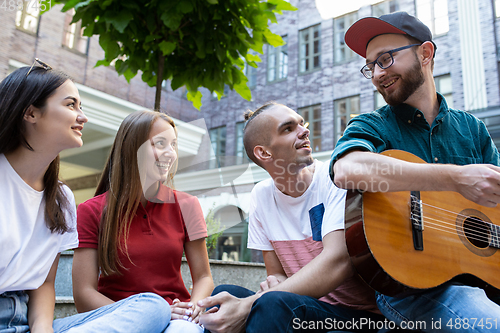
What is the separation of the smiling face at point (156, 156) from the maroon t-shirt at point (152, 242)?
126 millimetres

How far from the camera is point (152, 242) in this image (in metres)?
2.05

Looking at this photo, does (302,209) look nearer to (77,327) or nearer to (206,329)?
(206,329)

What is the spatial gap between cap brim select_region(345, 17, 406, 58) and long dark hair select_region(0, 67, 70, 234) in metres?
1.40

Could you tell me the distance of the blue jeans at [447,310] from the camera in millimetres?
1314

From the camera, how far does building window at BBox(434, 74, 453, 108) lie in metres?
11.2

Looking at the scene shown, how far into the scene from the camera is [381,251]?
1.44 meters

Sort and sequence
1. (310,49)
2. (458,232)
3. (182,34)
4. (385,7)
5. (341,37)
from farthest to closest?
1. (310,49)
2. (341,37)
3. (385,7)
4. (182,34)
5. (458,232)

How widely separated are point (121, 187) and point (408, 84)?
1.56 metres

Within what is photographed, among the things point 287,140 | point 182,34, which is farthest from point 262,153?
point 182,34

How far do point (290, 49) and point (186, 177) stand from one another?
13601 mm

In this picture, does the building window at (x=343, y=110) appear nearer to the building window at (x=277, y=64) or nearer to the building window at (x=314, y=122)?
the building window at (x=314, y=122)

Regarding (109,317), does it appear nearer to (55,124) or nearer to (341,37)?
(55,124)

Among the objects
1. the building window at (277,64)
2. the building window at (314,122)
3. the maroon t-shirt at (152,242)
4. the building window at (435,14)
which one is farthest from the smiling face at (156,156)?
the building window at (277,64)

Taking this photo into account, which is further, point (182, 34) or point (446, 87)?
point (446, 87)
